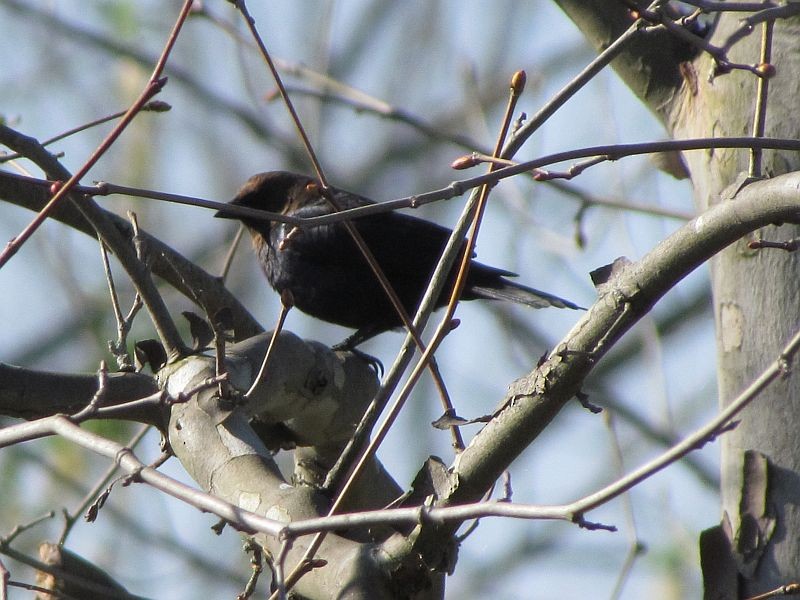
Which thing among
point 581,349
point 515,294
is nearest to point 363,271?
point 515,294

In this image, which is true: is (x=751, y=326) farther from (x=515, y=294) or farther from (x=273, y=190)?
(x=273, y=190)

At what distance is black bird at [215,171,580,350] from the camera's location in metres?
4.30

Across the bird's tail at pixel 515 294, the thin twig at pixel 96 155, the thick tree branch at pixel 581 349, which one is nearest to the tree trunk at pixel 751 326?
the thick tree branch at pixel 581 349

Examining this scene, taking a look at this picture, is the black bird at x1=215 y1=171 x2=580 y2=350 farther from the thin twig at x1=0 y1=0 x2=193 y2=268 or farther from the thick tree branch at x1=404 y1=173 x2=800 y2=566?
the thin twig at x1=0 y1=0 x2=193 y2=268

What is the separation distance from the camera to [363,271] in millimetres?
4309

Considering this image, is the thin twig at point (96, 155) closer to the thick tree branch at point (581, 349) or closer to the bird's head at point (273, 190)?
the thick tree branch at point (581, 349)

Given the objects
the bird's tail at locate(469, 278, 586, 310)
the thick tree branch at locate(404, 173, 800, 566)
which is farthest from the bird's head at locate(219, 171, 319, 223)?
the thick tree branch at locate(404, 173, 800, 566)

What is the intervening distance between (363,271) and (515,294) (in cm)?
67

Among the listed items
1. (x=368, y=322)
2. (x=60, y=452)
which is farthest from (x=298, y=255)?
(x=60, y=452)

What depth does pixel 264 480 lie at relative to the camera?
196cm

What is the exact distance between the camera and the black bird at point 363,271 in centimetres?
430

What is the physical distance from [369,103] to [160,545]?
3.03m

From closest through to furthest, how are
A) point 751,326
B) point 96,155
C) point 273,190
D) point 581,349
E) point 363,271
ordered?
point 96,155 < point 581,349 < point 751,326 < point 363,271 < point 273,190

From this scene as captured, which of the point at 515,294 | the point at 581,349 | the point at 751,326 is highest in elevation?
the point at 515,294
